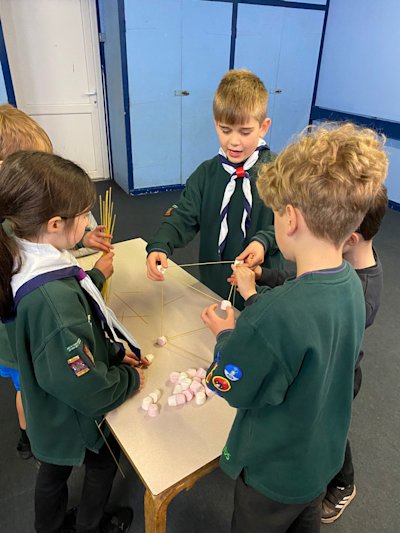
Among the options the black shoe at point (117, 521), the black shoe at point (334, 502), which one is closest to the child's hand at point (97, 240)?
the black shoe at point (117, 521)

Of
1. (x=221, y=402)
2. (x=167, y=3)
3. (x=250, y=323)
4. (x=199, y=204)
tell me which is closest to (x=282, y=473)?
(x=221, y=402)

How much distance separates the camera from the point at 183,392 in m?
1.07

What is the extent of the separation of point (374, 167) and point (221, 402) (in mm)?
712

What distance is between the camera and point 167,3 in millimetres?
4039

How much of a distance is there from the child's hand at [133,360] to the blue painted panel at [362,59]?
180 inches

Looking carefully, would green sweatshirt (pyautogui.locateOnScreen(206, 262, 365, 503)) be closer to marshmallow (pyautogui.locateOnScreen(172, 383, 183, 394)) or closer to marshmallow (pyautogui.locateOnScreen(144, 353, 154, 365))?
marshmallow (pyautogui.locateOnScreen(172, 383, 183, 394))

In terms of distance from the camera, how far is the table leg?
0.86 m

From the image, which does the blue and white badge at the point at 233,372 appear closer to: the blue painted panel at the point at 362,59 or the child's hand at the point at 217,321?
the child's hand at the point at 217,321

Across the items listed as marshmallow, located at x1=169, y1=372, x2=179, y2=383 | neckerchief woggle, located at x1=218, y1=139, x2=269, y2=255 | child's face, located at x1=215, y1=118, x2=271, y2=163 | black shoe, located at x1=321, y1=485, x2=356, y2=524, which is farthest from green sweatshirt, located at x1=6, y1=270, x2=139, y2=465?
black shoe, located at x1=321, y1=485, x2=356, y2=524

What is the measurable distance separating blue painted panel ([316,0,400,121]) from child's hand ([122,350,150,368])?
4.56m

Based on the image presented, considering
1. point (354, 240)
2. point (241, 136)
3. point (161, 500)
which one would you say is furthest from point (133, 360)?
point (241, 136)

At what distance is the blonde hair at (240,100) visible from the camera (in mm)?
1396

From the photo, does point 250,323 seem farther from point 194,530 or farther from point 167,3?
point 167,3

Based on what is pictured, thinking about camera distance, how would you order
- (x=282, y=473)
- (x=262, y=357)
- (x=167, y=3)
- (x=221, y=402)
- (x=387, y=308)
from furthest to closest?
1. (x=167, y=3)
2. (x=387, y=308)
3. (x=221, y=402)
4. (x=282, y=473)
5. (x=262, y=357)
